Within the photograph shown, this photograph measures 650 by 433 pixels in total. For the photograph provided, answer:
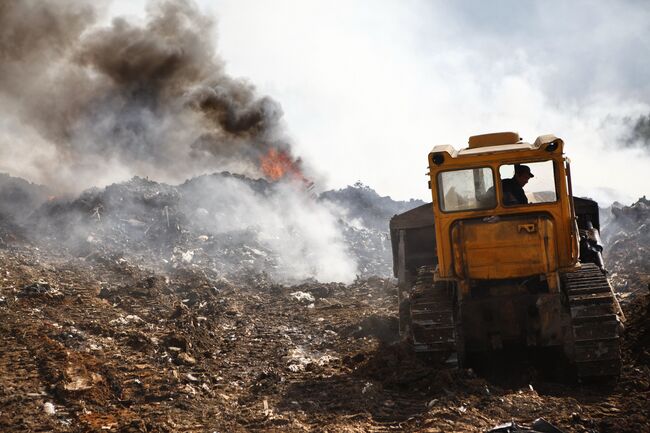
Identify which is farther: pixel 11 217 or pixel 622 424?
pixel 11 217

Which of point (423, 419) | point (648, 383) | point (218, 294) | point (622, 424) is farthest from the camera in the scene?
point (218, 294)

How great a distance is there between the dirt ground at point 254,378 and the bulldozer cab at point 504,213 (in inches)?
47.6

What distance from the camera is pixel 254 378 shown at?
7031 mm

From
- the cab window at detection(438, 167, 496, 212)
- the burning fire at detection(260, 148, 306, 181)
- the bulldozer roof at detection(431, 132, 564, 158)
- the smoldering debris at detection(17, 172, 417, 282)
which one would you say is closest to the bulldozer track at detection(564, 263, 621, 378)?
the cab window at detection(438, 167, 496, 212)

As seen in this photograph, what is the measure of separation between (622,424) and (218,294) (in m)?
10.8

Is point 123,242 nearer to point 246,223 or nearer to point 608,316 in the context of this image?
point 246,223

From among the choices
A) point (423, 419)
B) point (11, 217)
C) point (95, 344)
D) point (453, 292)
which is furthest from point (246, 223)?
point (423, 419)

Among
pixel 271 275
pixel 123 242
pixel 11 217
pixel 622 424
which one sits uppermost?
pixel 11 217

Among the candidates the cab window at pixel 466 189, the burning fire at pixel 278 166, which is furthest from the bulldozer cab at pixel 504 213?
the burning fire at pixel 278 166

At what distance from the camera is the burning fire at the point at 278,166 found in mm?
31625

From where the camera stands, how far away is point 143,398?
5941mm

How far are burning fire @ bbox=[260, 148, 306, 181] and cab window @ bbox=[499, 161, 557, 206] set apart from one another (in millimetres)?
25420

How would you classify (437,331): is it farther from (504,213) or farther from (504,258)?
(504,213)

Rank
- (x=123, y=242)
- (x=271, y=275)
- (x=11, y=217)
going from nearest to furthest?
(x=271, y=275)
(x=123, y=242)
(x=11, y=217)
